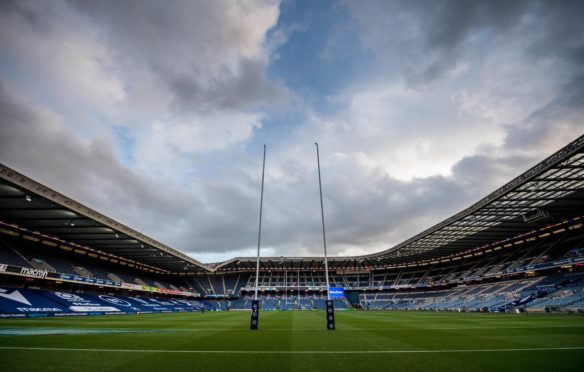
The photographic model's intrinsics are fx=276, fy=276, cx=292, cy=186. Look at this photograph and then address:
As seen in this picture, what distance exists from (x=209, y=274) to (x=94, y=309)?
5016 cm

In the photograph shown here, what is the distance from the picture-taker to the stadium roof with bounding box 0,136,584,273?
84.1 ft

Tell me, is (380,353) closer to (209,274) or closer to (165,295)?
(165,295)

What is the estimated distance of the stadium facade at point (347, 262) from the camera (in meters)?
30.3

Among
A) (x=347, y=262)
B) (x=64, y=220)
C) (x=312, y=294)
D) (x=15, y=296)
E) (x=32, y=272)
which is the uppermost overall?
(x=347, y=262)

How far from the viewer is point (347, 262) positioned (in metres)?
80.1

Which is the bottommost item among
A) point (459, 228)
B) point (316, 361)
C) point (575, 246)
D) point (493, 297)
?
point (316, 361)

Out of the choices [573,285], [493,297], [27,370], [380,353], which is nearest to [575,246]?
[573,285]

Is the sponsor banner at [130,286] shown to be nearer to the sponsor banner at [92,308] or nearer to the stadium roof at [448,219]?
the stadium roof at [448,219]

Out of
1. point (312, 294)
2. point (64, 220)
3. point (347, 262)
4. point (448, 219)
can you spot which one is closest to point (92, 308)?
point (64, 220)

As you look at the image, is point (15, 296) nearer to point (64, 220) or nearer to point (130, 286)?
point (64, 220)

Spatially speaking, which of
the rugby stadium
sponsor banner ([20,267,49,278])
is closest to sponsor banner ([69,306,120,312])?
the rugby stadium

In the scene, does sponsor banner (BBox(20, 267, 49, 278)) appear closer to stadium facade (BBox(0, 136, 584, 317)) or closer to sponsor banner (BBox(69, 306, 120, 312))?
stadium facade (BBox(0, 136, 584, 317))

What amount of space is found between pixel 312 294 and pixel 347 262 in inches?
608

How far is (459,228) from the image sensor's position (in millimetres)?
47000
